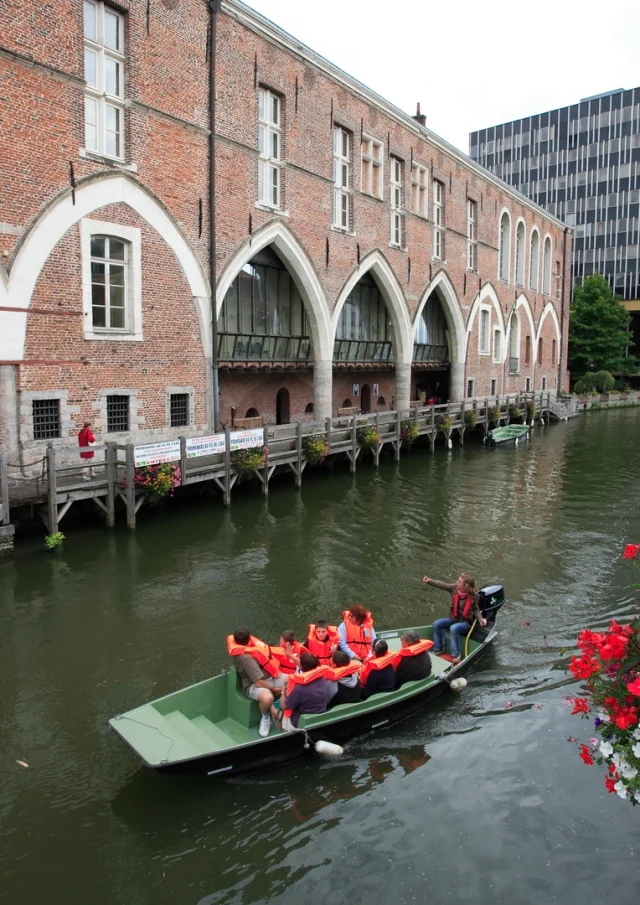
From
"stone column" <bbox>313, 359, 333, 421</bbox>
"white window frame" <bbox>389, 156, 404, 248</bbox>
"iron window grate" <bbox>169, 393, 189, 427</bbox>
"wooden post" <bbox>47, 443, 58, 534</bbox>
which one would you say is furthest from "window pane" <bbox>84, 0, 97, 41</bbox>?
"white window frame" <bbox>389, 156, 404, 248</bbox>

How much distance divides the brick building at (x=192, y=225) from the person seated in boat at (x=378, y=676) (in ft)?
29.3

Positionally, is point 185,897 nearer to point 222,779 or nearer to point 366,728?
point 222,779

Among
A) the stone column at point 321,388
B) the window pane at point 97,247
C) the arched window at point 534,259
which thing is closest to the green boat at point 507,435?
the stone column at point 321,388

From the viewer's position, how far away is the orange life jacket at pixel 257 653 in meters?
7.20

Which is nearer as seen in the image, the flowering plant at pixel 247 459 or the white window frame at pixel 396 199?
the flowering plant at pixel 247 459

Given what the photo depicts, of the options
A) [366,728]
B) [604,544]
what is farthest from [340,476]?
[366,728]

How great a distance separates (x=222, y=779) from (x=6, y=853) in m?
1.75

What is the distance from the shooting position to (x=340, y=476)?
68.0ft

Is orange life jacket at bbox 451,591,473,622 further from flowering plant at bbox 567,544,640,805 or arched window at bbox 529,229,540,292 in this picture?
arched window at bbox 529,229,540,292

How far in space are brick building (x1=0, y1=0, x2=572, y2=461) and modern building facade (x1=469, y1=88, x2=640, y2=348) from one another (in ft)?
152

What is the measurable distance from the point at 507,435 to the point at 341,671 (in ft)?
75.0

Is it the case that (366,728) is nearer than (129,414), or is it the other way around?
(366,728)

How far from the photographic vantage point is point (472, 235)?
3269 centimetres

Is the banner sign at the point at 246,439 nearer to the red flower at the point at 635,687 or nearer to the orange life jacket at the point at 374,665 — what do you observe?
the orange life jacket at the point at 374,665
